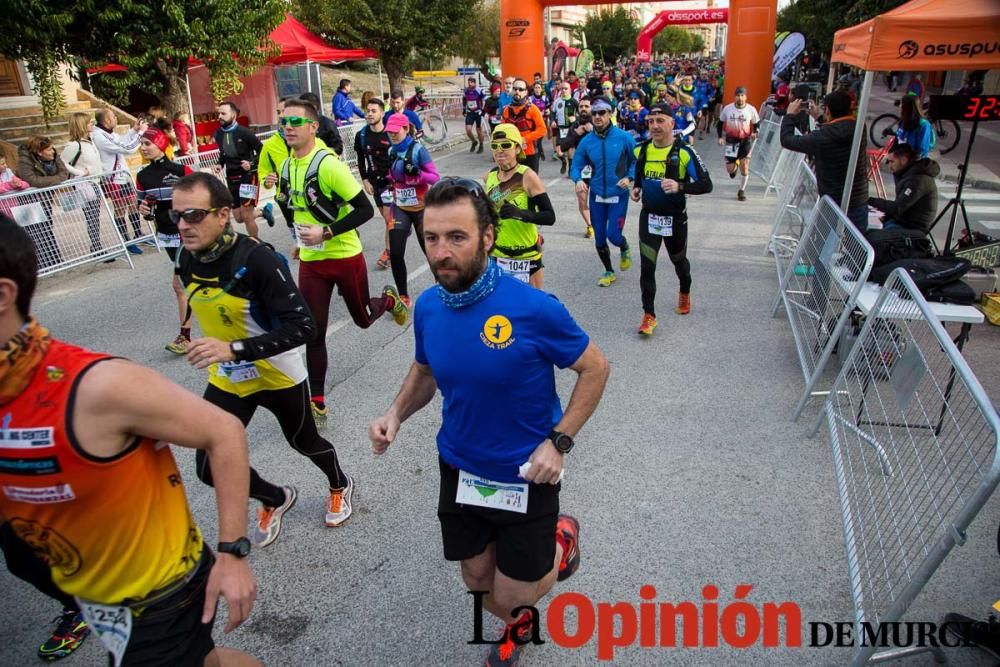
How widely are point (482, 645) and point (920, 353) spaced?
7.66ft

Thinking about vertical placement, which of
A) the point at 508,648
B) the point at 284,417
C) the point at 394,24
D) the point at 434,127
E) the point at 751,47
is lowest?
the point at 508,648

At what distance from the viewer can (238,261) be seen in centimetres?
303

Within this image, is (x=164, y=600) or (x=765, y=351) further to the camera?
(x=765, y=351)

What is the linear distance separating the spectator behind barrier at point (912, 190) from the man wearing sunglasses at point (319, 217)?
4801 millimetres

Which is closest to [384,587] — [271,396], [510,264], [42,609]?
[271,396]

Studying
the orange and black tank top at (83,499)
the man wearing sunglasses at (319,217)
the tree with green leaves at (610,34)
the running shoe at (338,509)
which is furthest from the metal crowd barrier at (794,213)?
the tree with green leaves at (610,34)

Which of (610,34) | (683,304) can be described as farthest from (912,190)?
(610,34)

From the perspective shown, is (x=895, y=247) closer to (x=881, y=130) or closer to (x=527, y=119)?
(x=527, y=119)

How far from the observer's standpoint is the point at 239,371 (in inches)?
126

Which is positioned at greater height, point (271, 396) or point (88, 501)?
point (88, 501)

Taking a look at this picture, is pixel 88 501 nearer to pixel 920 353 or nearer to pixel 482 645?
pixel 482 645

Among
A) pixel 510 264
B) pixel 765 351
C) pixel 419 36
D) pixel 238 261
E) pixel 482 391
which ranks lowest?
pixel 765 351

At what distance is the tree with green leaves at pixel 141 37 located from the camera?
34.9 ft

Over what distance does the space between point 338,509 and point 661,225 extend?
379 centimetres
